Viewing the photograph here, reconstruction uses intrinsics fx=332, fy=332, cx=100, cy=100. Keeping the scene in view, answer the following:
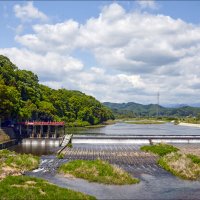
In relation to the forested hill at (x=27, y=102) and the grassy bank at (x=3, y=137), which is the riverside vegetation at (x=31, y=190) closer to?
the grassy bank at (x=3, y=137)

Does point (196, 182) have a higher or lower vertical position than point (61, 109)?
lower

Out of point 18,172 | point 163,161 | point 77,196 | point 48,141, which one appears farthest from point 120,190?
point 48,141

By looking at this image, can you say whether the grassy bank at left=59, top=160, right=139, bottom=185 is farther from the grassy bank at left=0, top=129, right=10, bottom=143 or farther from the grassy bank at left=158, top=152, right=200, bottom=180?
the grassy bank at left=0, top=129, right=10, bottom=143

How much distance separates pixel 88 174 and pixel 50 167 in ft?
33.8

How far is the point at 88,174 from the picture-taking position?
44812 mm

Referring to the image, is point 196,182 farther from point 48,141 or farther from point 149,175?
point 48,141

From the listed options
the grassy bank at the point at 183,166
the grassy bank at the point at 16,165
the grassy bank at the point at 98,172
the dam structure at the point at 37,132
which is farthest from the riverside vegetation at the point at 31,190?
the dam structure at the point at 37,132

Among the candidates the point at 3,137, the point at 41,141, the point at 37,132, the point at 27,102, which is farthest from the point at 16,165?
the point at 27,102

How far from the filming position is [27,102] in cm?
11275

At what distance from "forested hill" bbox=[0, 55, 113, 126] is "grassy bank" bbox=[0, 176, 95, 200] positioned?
49.0 meters

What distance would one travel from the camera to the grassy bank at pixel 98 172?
4231cm

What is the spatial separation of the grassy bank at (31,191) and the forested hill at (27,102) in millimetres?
48953

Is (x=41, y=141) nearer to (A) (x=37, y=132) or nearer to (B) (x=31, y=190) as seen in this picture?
(A) (x=37, y=132)

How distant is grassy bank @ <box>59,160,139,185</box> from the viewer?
4231 cm
